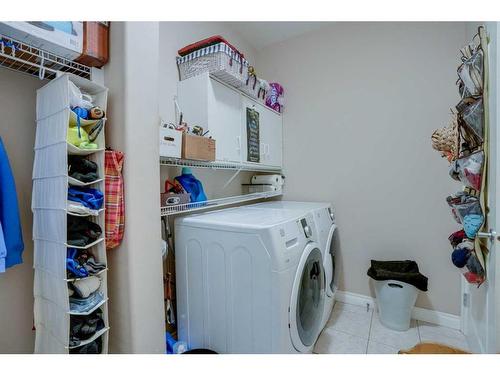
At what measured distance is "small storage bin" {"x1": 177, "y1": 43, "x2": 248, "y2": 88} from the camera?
5.65 ft

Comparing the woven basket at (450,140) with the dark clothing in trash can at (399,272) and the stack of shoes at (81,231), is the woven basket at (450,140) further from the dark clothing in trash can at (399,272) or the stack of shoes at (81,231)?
the stack of shoes at (81,231)

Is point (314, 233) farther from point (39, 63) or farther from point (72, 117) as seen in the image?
point (39, 63)

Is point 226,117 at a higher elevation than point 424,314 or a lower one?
higher

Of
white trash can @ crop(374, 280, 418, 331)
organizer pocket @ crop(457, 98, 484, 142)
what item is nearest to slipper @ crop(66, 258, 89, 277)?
organizer pocket @ crop(457, 98, 484, 142)

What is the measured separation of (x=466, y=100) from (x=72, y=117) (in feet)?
6.60

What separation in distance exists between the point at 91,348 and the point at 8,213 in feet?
2.36

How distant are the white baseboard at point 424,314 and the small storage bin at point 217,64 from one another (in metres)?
2.37

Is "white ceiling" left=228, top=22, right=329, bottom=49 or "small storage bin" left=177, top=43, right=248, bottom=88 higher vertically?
"white ceiling" left=228, top=22, right=329, bottom=49

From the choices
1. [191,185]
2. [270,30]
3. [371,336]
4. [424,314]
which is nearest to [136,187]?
[191,185]

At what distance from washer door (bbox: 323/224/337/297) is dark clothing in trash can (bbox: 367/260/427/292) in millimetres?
385

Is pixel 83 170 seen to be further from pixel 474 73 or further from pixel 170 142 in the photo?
pixel 474 73

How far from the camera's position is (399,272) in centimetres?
208

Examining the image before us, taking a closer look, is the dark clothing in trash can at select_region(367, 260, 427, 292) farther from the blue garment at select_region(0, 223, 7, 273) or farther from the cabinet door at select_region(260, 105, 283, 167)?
the blue garment at select_region(0, 223, 7, 273)
